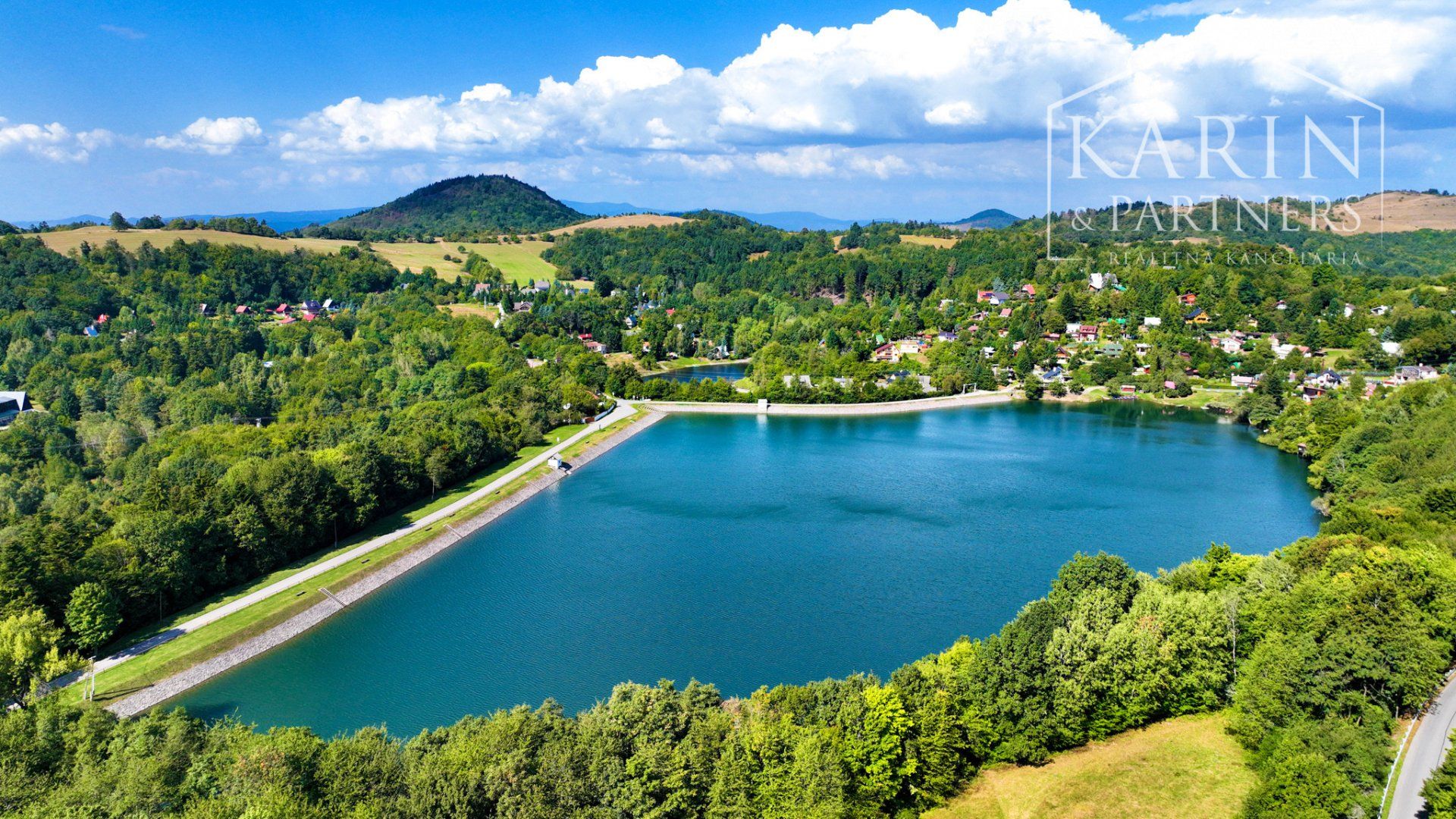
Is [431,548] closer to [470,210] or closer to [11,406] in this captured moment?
[11,406]

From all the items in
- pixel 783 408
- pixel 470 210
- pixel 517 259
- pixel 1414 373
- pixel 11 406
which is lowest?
pixel 783 408

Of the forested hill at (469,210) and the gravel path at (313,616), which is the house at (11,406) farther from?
the forested hill at (469,210)

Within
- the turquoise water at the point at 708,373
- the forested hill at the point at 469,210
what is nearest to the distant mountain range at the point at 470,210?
the forested hill at the point at 469,210

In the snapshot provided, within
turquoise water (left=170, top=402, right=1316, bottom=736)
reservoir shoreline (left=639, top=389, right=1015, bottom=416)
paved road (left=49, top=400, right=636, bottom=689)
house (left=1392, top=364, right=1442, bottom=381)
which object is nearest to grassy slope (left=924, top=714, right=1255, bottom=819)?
turquoise water (left=170, top=402, right=1316, bottom=736)

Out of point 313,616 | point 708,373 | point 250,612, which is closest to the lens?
point 250,612

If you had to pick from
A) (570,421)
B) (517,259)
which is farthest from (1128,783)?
(517,259)

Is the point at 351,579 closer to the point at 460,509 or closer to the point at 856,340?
the point at 460,509
